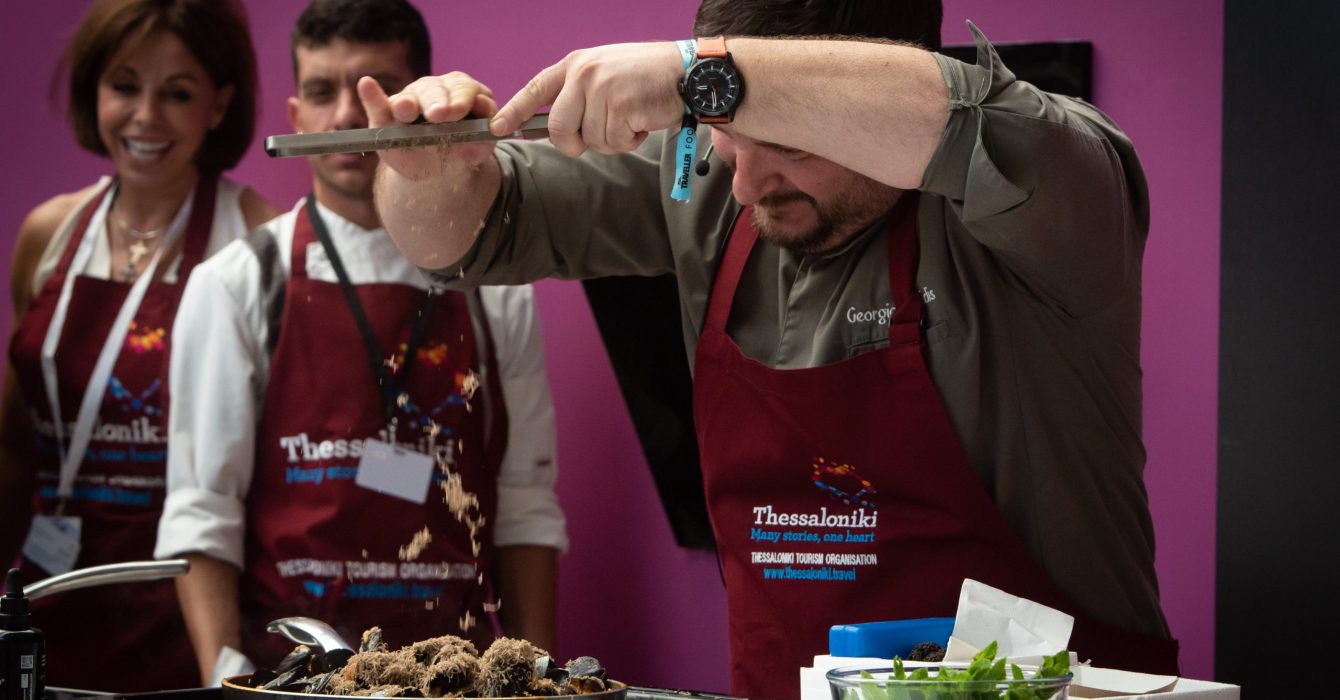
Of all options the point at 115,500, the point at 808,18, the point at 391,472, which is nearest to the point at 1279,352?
the point at 808,18

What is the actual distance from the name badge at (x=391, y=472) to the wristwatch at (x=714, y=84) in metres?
1.32

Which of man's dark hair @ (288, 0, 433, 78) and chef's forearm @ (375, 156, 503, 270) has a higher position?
man's dark hair @ (288, 0, 433, 78)

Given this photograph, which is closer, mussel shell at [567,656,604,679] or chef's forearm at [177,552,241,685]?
mussel shell at [567,656,604,679]

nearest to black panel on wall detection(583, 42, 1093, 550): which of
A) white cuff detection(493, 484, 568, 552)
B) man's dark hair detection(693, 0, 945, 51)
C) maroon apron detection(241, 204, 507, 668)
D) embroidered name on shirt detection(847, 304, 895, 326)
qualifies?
white cuff detection(493, 484, 568, 552)

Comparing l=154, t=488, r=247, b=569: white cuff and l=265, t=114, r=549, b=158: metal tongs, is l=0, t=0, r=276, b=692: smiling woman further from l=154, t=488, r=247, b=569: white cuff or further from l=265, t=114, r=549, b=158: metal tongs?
l=265, t=114, r=549, b=158: metal tongs

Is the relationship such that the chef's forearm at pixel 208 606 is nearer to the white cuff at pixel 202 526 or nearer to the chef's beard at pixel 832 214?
the white cuff at pixel 202 526

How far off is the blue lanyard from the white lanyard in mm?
1884

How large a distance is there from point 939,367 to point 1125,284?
21 cm

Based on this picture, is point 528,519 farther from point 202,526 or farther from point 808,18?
point 808,18

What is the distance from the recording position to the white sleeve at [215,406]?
2.46 metres

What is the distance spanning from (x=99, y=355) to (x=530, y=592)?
1031 millimetres

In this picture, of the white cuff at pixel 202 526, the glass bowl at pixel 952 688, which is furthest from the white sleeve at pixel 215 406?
the glass bowl at pixel 952 688

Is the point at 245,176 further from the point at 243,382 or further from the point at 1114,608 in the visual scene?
the point at 1114,608

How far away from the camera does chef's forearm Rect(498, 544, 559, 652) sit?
8.72 ft
